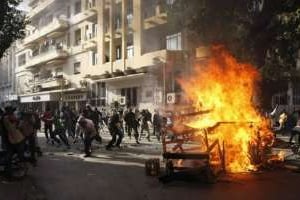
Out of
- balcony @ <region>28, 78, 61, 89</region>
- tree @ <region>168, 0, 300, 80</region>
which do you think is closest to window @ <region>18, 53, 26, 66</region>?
balcony @ <region>28, 78, 61, 89</region>

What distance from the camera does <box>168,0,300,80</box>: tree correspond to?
14016mm

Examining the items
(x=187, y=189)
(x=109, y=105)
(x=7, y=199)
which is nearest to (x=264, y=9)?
(x=187, y=189)

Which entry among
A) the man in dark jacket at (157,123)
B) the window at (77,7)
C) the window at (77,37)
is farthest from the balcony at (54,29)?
the man in dark jacket at (157,123)

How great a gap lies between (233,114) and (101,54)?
2545 cm

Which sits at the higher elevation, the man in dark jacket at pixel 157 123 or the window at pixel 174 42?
the window at pixel 174 42

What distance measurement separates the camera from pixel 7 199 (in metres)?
8.24

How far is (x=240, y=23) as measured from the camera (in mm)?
14695

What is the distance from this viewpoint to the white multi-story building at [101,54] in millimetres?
23312

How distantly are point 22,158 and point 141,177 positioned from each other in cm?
254

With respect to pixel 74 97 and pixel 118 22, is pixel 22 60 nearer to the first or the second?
pixel 74 97

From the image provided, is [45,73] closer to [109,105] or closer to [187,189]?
[109,105]

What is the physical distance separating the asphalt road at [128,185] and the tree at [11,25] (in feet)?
29.6

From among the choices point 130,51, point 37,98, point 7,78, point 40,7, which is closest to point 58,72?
point 37,98

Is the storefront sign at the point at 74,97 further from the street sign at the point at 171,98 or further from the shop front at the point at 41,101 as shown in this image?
the street sign at the point at 171,98
